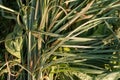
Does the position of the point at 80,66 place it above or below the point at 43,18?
below

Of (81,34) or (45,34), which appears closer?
(45,34)

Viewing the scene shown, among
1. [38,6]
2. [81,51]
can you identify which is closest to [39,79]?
[81,51]

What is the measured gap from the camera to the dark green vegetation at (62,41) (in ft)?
5.95

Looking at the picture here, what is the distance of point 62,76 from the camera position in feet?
6.18

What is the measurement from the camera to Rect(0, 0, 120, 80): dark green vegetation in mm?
1813

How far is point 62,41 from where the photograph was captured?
179 centimetres

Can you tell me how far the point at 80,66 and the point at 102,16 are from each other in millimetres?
305

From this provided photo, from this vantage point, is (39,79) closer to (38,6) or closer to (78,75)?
(78,75)

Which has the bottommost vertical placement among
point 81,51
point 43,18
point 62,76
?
point 62,76

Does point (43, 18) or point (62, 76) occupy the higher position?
point (43, 18)

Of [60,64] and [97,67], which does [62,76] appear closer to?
[60,64]

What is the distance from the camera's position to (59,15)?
187cm

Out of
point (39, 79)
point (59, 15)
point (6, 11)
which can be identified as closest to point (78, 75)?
point (39, 79)

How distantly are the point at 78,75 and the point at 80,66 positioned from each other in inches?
2.0
